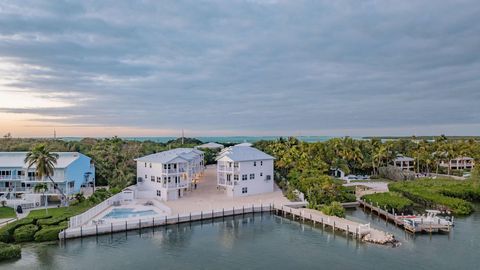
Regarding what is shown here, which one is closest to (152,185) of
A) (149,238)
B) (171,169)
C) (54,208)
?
(171,169)

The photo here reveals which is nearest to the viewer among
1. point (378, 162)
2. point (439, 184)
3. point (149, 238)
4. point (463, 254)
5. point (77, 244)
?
point (463, 254)

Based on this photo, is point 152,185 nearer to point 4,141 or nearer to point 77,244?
point 77,244

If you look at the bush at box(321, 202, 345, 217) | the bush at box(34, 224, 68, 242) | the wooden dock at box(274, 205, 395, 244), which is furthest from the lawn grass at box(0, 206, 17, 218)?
the bush at box(321, 202, 345, 217)

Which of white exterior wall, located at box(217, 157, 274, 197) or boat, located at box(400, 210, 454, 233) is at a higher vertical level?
white exterior wall, located at box(217, 157, 274, 197)

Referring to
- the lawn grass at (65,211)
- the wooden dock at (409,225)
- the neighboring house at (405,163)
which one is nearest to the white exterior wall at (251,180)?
the wooden dock at (409,225)

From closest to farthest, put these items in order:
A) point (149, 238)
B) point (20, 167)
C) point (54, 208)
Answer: point (149, 238), point (54, 208), point (20, 167)

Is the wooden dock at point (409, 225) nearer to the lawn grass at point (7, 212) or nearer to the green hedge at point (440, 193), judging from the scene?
the green hedge at point (440, 193)

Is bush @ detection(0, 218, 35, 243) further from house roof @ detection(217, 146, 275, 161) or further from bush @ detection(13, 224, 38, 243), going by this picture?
house roof @ detection(217, 146, 275, 161)
